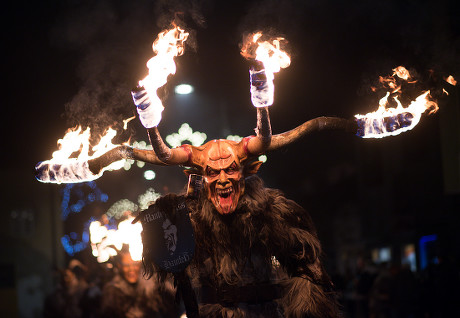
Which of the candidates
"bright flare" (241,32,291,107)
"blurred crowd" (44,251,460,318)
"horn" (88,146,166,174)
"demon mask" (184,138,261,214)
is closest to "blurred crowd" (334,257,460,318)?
"blurred crowd" (44,251,460,318)

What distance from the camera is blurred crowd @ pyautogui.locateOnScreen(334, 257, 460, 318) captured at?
38.3 ft

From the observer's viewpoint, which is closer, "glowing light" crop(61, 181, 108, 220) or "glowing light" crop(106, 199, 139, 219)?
"glowing light" crop(106, 199, 139, 219)

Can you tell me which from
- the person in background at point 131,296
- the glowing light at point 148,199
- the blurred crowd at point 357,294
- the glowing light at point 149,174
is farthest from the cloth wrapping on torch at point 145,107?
the glowing light at point 149,174

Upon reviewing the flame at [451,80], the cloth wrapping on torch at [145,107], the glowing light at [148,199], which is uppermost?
the flame at [451,80]

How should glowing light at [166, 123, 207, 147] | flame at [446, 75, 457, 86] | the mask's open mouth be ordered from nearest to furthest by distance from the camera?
the mask's open mouth
flame at [446, 75, 457, 86]
glowing light at [166, 123, 207, 147]

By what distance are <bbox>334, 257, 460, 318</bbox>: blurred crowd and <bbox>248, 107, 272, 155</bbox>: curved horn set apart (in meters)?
4.89

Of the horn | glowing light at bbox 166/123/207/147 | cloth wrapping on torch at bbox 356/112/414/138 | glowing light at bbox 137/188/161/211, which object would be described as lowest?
glowing light at bbox 137/188/161/211

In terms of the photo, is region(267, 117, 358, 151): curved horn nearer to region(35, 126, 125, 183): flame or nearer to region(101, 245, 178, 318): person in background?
region(35, 126, 125, 183): flame

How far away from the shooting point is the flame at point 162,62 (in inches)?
224

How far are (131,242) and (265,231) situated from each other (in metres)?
3.42

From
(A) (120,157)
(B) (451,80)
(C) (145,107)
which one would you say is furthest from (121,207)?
(C) (145,107)

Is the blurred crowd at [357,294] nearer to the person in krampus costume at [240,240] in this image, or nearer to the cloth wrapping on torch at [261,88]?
the person in krampus costume at [240,240]

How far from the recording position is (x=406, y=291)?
42.6ft

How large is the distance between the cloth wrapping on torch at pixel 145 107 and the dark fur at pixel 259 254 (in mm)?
980
